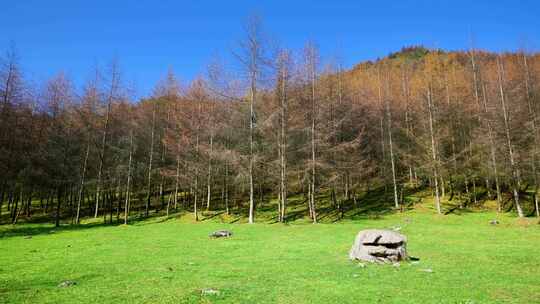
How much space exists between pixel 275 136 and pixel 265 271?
18242 mm

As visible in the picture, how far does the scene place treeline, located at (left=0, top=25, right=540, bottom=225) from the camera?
92.6 ft

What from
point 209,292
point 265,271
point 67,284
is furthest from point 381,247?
point 67,284

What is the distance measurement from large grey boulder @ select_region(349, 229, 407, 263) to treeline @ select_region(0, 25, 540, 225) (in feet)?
46.4

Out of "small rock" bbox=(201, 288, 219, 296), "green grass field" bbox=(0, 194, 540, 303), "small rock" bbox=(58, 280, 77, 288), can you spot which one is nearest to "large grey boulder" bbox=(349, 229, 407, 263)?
"green grass field" bbox=(0, 194, 540, 303)

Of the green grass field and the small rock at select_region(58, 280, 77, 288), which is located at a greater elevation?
the small rock at select_region(58, 280, 77, 288)

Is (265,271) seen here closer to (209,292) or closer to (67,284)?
(209,292)

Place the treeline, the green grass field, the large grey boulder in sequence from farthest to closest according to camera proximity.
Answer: the treeline
the large grey boulder
the green grass field

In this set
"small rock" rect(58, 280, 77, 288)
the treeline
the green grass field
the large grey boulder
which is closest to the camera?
the green grass field

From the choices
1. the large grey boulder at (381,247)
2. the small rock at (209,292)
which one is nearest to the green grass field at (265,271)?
the small rock at (209,292)

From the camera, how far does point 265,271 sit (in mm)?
10578

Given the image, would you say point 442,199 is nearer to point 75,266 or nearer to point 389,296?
point 389,296

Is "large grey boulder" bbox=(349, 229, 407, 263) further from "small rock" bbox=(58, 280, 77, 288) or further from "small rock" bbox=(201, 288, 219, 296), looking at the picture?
"small rock" bbox=(58, 280, 77, 288)

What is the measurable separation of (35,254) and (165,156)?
2442 centimetres

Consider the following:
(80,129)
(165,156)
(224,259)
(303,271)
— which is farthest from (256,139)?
(303,271)
